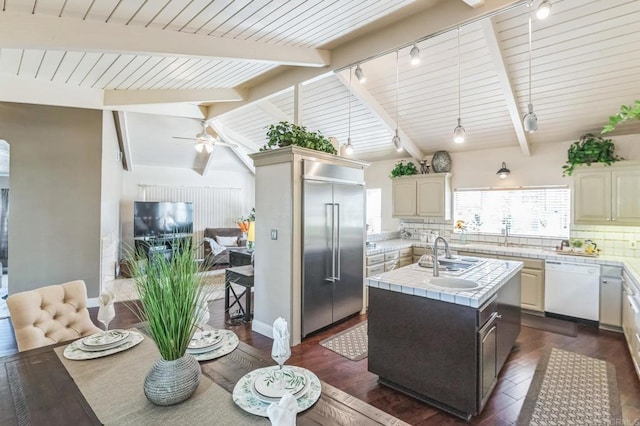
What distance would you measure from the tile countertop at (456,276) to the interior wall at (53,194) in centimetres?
449

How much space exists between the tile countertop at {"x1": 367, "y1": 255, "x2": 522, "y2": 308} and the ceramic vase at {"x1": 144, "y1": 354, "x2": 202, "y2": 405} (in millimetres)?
1727

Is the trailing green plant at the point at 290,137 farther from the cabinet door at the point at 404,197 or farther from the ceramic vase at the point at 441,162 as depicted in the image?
the ceramic vase at the point at 441,162

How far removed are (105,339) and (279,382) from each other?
3.51 feet

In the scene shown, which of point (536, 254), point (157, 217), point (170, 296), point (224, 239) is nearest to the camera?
point (170, 296)

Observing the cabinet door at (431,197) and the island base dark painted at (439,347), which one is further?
the cabinet door at (431,197)

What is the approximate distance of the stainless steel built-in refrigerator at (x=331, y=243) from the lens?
3.62 metres

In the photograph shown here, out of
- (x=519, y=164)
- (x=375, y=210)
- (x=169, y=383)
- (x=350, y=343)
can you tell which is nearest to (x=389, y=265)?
(x=350, y=343)

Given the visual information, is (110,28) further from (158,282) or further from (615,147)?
(615,147)

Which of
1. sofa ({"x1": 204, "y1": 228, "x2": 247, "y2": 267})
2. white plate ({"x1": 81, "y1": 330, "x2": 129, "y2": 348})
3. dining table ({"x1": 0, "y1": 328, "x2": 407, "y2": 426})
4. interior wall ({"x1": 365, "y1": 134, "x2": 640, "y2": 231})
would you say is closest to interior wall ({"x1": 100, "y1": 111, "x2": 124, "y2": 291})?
sofa ({"x1": 204, "y1": 228, "x2": 247, "y2": 267})

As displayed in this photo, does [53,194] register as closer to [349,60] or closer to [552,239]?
[349,60]

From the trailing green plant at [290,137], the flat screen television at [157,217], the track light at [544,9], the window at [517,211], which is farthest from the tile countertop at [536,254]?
the flat screen television at [157,217]

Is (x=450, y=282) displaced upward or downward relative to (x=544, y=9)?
downward

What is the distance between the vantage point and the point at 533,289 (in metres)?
4.43

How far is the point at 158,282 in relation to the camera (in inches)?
45.8
